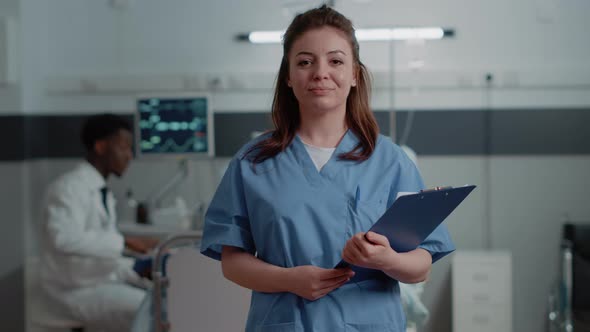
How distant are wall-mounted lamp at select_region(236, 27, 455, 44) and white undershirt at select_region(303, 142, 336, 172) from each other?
8.49 ft

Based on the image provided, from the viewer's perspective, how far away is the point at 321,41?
54.1 inches

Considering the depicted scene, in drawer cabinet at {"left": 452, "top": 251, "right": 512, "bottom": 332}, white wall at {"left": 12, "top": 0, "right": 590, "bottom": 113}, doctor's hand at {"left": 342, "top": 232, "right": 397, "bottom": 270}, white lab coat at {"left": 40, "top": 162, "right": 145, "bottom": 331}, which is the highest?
white wall at {"left": 12, "top": 0, "right": 590, "bottom": 113}

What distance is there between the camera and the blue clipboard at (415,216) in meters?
1.21

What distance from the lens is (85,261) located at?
3.42 meters

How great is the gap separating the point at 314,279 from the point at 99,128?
2.67m

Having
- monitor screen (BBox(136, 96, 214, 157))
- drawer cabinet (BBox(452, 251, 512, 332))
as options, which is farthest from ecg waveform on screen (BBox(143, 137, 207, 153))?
drawer cabinet (BBox(452, 251, 512, 332))

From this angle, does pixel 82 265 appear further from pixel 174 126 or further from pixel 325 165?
pixel 325 165

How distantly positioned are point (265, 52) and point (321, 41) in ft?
10.5

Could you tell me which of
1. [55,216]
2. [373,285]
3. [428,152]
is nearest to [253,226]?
[373,285]

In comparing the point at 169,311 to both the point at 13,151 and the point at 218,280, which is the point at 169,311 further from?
the point at 13,151

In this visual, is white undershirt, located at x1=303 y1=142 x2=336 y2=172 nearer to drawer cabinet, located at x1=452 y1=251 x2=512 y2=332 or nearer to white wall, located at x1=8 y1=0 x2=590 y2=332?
drawer cabinet, located at x1=452 y1=251 x2=512 y2=332

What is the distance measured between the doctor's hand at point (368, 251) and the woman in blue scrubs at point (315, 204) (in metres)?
0.01

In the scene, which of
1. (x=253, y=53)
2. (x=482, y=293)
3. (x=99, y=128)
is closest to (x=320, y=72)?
(x=99, y=128)

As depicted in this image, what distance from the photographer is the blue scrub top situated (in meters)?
1.33
